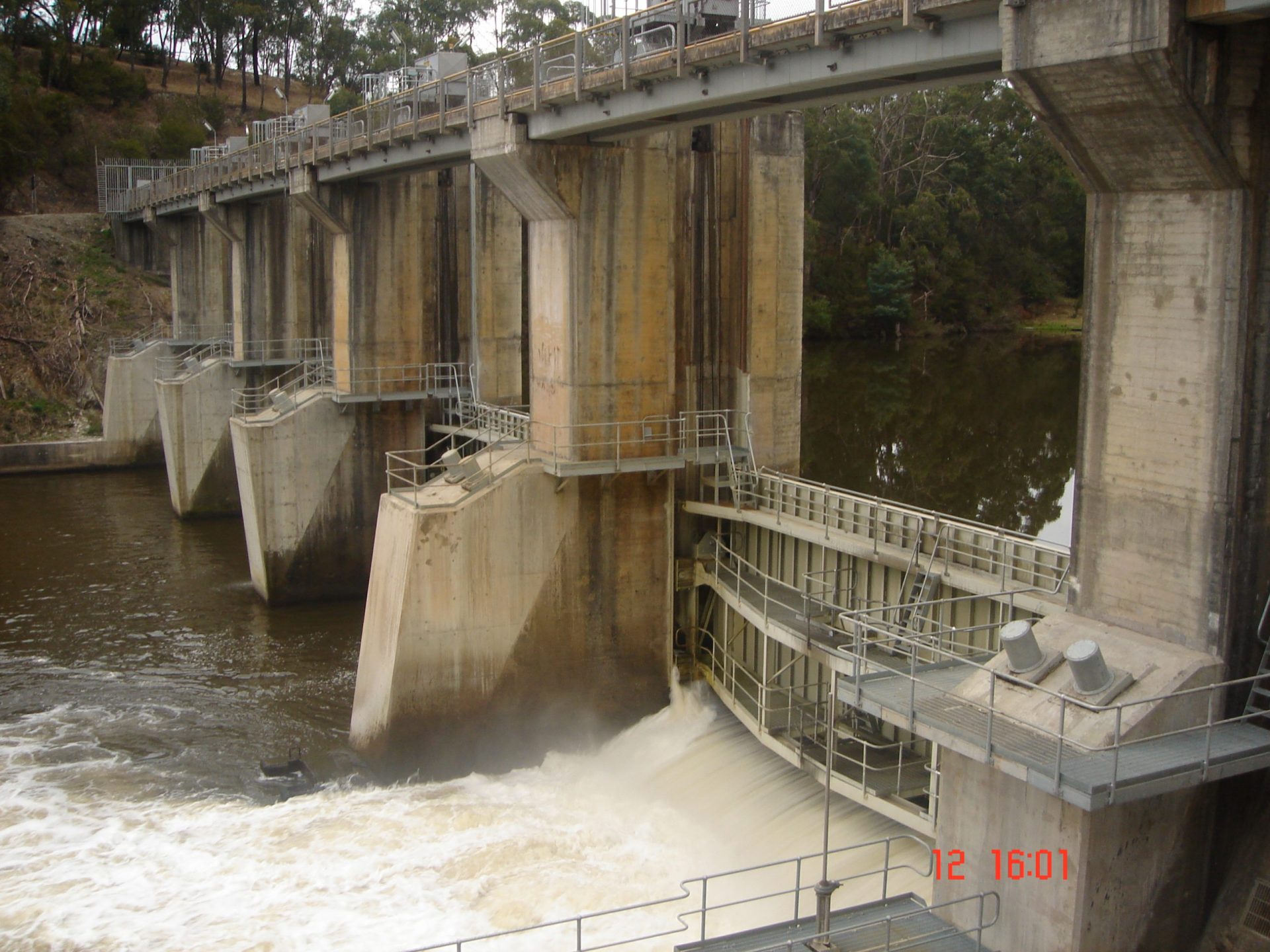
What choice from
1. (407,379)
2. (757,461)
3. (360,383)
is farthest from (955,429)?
(757,461)

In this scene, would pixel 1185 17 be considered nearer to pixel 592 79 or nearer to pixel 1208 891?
pixel 1208 891

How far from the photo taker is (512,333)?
1141 inches

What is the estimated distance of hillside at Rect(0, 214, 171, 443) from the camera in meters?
49.2

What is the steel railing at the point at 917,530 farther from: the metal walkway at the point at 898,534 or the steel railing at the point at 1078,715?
the steel railing at the point at 1078,715

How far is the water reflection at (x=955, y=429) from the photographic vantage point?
39.0m

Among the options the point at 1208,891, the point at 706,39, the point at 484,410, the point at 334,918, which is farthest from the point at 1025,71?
the point at 484,410

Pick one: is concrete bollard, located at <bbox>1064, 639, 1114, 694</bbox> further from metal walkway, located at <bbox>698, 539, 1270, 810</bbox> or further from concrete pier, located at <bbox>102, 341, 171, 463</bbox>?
concrete pier, located at <bbox>102, 341, 171, 463</bbox>

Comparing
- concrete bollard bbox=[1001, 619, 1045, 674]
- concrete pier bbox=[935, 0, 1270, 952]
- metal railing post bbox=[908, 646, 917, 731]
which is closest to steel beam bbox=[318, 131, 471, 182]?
concrete pier bbox=[935, 0, 1270, 952]

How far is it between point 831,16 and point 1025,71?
3.16m

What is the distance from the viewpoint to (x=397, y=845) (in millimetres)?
18016

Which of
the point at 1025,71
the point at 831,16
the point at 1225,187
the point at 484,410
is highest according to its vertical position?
the point at 831,16

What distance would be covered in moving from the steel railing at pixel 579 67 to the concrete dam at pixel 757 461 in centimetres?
7

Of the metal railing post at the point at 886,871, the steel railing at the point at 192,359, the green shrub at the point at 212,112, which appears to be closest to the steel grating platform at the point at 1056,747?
the metal railing post at the point at 886,871

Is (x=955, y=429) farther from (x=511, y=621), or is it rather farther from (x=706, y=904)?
(x=706, y=904)
